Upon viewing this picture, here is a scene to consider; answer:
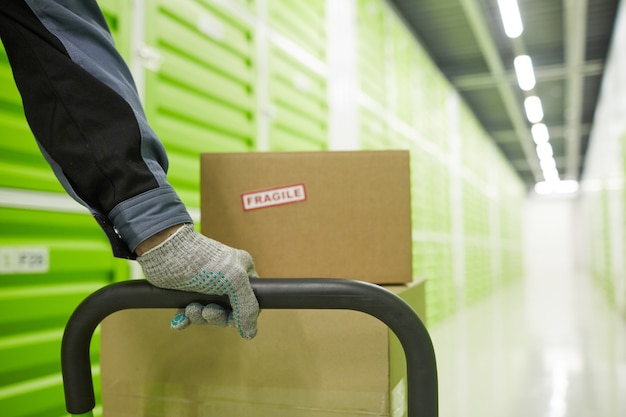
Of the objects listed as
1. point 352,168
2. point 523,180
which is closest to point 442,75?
point 352,168

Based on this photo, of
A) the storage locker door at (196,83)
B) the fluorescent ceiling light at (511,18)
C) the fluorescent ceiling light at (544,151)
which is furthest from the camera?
the fluorescent ceiling light at (544,151)

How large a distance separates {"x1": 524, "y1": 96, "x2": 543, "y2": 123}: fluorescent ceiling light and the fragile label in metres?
9.71

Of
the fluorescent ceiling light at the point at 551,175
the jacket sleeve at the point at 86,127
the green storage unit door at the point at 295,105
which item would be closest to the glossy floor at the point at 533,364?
the green storage unit door at the point at 295,105

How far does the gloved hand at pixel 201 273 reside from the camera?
1.02 metres

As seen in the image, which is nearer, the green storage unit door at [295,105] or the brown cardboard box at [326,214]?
the brown cardboard box at [326,214]

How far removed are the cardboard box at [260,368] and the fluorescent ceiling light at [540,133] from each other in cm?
1245

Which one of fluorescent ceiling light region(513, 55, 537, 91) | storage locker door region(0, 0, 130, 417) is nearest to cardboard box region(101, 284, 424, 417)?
storage locker door region(0, 0, 130, 417)

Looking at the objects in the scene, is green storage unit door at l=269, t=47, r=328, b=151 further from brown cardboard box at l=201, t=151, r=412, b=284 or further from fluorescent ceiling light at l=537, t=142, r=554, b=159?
fluorescent ceiling light at l=537, t=142, r=554, b=159

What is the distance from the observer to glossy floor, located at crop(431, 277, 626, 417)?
3426 millimetres

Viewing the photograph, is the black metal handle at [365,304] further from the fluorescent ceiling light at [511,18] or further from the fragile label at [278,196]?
the fluorescent ceiling light at [511,18]

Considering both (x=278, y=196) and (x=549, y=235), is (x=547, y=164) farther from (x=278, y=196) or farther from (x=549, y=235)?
(x=278, y=196)

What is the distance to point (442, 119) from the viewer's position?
8422 millimetres

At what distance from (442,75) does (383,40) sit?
10.4 ft

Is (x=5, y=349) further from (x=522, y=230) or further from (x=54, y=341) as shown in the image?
(x=522, y=230)
